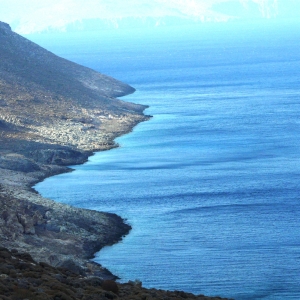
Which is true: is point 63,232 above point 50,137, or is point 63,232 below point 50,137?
below

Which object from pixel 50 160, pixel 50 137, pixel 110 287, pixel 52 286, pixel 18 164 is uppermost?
pixel 50 137

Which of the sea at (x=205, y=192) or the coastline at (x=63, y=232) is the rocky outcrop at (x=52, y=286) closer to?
the coastline at (x=63, y=232)

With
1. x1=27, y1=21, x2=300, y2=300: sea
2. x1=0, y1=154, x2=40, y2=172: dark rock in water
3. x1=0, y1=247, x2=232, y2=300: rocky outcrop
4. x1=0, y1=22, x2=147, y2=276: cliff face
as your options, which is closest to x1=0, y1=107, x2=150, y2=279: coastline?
x1=0, y1=22, x2=147, y2=276: cliff face

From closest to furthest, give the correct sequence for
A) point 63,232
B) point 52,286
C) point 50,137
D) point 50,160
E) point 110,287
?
1. point 52,286
2. point 110,287
3. point 63,232
4. point 50,160
5. point 50,137

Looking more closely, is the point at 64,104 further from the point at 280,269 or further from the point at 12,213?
the point at 280,269

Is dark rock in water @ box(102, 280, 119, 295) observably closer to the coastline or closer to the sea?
the coastline

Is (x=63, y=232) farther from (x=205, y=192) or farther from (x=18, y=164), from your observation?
(x=18, y=164)

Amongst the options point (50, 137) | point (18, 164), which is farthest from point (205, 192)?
point (50, 137)
